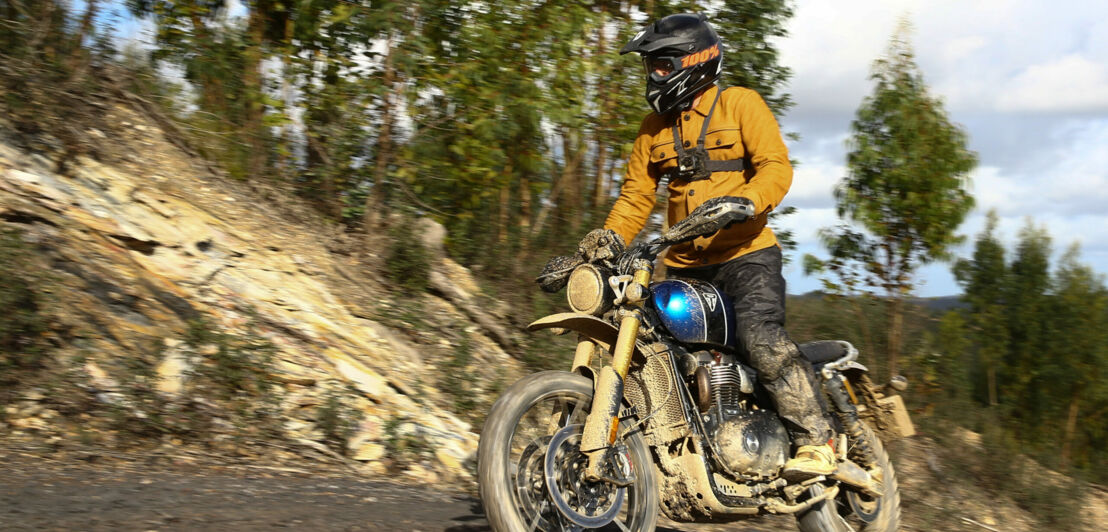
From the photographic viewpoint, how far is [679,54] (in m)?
4.68

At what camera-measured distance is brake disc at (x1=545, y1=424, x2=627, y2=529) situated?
3787 millimetres

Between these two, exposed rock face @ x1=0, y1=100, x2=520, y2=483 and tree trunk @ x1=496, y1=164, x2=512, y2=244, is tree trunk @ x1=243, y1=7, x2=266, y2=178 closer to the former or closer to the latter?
exposed rock face @ x1=0, y1=100, x2=520, y2=483

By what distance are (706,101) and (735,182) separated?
1.49 feet

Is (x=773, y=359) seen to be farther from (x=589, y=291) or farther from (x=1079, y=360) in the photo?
(x=1079, y=360)

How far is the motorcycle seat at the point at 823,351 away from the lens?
5.05 meters

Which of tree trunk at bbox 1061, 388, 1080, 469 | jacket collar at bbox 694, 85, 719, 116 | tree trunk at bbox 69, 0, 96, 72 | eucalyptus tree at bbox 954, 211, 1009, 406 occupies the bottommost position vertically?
tree trunk at bbox 1061, 388, 1080, 469

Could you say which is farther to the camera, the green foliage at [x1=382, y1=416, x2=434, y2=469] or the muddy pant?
the green foliage at [x1=382, y1=416, x2=434, y2=469]

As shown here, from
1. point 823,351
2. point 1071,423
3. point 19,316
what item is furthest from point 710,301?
point 1071,423

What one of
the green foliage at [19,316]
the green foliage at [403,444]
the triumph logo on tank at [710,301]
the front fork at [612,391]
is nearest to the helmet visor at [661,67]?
the triumph logo on tank at [710,301]

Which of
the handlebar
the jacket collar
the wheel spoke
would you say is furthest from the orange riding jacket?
the wheel spoke

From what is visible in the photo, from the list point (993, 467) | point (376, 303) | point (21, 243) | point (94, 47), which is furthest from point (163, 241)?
point (993, 467)

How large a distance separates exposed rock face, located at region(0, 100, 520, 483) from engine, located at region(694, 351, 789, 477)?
7.50 ft

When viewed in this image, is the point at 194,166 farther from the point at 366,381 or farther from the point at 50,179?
the point at 366,381

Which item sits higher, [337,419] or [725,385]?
[725,385]
